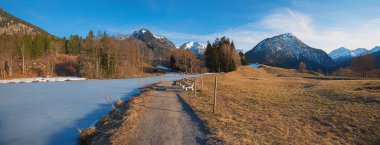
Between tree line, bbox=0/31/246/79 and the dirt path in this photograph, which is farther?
tree line, bbox=0/31/246/79

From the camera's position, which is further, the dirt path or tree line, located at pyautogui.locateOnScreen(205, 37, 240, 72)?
tree line, located at pyautogui.locateOnScreen(205, 37, 240, 72)

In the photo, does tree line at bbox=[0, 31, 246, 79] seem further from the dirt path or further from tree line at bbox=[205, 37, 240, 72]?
the dirt path

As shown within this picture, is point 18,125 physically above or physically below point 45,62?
below

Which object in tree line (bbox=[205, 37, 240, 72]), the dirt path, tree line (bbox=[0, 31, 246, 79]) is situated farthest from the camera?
tree line (bbox=[205, 37, 240, 72])

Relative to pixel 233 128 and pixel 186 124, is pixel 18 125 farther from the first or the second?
pixel 233 128

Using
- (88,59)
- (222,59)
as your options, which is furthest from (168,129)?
(222,59)

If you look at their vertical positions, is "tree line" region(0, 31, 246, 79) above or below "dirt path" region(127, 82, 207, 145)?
above

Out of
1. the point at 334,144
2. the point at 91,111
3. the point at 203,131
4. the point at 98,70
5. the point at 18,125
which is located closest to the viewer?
the point at 334,144

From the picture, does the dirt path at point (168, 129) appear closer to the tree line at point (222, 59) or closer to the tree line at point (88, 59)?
the tree line at point (88, 59)

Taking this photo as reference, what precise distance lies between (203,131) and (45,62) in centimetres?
8507

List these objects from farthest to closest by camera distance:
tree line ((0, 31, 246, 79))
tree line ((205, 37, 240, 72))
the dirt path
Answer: tree line ((205, 37, 240, 72)) → tree line ((0, 31, 246, 79)) → the dirt path

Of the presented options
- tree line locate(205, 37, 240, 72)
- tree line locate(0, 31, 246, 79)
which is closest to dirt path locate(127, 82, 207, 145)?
tree line locate(0, 31, 246, 79)

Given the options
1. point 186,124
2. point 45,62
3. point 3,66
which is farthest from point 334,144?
point 45,62

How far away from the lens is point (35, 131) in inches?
491
